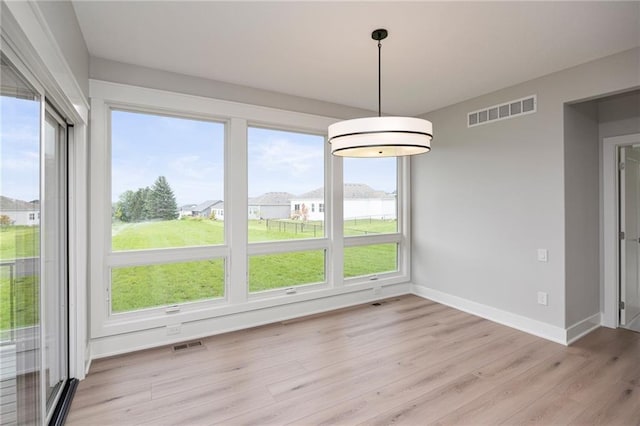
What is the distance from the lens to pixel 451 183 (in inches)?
174

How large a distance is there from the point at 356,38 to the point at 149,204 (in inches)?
99.4

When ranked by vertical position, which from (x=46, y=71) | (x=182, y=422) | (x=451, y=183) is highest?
(x=46, y=71)

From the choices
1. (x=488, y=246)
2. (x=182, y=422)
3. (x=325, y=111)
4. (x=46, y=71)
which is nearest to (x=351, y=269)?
(x=488, y=246)

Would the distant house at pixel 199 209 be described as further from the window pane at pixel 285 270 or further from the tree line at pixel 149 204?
the window pane at pixel 285 270

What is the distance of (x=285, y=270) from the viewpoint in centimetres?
405

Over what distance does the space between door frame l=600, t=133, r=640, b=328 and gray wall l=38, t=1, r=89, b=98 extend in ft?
16.7

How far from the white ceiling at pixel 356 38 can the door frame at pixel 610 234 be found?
4.27ft

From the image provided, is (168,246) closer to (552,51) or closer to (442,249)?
(442,249)

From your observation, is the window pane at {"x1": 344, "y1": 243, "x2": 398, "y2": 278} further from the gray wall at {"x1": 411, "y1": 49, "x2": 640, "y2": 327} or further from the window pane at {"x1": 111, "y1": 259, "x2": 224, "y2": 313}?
the window pane at {"x1": 111, "y1": 259, "x2": 224, "y2": 313}

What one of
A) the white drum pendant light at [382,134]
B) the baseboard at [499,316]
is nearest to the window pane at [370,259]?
the baseboard at [499,316]

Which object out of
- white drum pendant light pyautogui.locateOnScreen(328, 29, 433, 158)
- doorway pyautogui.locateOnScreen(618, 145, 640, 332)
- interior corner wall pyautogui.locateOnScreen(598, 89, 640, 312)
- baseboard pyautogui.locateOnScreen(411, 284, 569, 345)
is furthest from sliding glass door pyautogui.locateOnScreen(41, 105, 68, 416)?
doorway pyautogui.locateOnScreen(618, 145, 640, 332)

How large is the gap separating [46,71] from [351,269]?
12.4ft

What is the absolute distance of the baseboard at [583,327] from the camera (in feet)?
10.8

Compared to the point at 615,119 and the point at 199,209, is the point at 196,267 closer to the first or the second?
the point at 199,209
